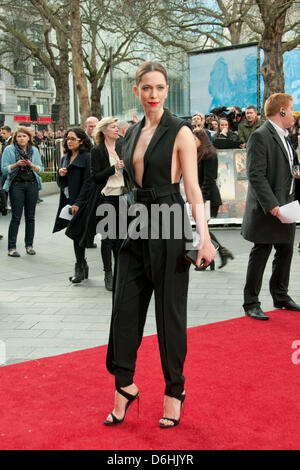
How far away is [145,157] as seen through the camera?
321cm

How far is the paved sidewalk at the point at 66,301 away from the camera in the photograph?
Answer: 503 cm

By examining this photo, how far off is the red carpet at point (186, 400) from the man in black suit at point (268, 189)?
0.79m

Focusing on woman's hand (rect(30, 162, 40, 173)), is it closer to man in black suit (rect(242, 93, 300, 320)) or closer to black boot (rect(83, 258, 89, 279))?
black boot (rect(83, 258, 89, 279))

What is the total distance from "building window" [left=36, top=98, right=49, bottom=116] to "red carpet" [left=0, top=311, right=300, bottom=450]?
61.0 meters

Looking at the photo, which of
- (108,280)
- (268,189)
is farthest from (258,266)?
(108,280)

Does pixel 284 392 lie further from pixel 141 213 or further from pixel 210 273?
pixel 210 273

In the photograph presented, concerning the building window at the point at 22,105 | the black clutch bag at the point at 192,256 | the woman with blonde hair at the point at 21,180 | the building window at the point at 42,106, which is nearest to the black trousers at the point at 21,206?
the woman with blonde hair at the point at 21,180

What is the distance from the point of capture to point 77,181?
736cm

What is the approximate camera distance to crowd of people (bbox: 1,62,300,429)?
3244 millimetres

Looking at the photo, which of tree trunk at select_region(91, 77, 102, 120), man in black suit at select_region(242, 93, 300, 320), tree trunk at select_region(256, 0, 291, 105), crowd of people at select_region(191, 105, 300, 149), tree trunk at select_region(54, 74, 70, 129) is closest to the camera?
man in black suit at select_region(242, 93, 300, 320)

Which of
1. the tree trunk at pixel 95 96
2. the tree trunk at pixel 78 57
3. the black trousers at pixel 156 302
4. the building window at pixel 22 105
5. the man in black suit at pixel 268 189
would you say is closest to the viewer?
the black trousers at pixel 156 302

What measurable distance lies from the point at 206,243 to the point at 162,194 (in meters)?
0.35

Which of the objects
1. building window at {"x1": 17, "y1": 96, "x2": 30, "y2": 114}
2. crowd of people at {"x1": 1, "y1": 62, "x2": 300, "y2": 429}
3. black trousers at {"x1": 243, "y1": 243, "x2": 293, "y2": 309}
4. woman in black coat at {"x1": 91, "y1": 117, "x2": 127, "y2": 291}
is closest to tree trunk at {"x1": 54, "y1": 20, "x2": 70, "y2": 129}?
crowd of people at {"x1": 1, "y1": 62, "x2": 300, "y2": 429}

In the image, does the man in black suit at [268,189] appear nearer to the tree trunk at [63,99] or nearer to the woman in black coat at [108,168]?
the woman in black coat at [108,168]
